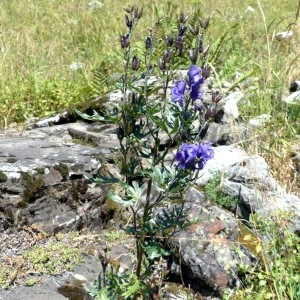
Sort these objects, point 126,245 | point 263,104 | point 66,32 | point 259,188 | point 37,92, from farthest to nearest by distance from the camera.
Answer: point 66,32 < point 37,92 < point 263,104 < point 259,188 < point 126,245

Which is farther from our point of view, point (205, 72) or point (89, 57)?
point (89, 57)

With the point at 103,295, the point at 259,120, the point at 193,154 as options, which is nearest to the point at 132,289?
the point at 103,295

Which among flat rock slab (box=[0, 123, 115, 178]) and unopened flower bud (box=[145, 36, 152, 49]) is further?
flat rock slab (box=[0, 123, 115, 178])

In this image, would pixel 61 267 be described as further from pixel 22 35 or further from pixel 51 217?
pixel 22 35

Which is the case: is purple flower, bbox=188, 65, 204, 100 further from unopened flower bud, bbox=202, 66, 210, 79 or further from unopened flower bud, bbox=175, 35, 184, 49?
unopened flower bud, bbox=175, 35, 184, 49

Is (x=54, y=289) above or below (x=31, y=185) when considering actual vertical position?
below

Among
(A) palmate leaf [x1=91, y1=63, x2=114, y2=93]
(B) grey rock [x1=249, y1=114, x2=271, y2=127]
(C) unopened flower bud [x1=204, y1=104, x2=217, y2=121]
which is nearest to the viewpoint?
(C) unopened flower bud [x1=204, y1=104, x2=217, y2=121]

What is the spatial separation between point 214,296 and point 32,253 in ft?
3.41

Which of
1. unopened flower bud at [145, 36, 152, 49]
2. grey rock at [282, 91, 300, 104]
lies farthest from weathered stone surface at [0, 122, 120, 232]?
grey rock at [282, 91, 300, 104]

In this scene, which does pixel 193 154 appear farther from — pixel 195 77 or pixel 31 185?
pixel 31 185

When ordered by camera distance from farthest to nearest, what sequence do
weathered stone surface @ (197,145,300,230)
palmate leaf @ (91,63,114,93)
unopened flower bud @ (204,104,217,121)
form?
palmate leaf @ (91,63,114,93), weathered stone surface @ (197,145,300,230), unopened flower bud @ (204,104,217,121)

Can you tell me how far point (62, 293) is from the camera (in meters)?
2.88

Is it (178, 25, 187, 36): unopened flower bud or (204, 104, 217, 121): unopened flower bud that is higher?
(178, 25, 187, 36): unopened flower bud

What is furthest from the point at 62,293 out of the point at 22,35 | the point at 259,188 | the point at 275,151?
the point at 22,35
